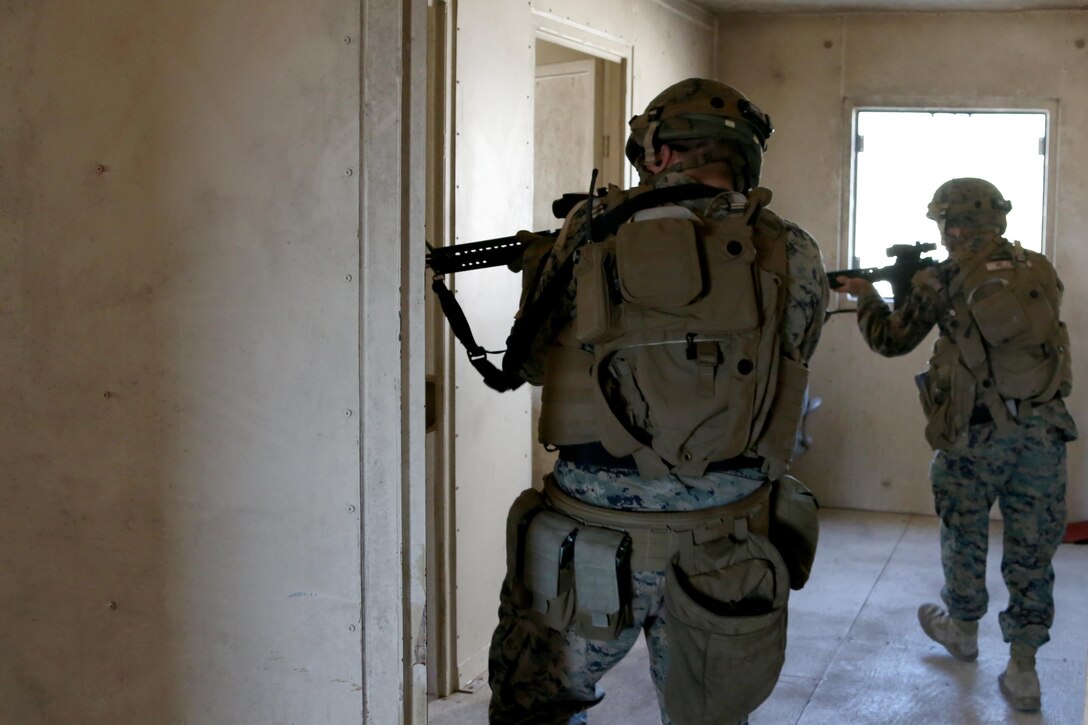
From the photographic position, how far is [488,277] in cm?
350

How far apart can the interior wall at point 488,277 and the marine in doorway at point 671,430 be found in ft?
3.30

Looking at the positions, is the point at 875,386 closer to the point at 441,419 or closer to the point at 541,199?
the point at 541,199

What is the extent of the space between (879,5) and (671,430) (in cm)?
430

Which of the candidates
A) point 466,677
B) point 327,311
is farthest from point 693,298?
point 466,677

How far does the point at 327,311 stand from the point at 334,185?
0.22 metres

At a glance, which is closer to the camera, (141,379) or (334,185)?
(334,185)

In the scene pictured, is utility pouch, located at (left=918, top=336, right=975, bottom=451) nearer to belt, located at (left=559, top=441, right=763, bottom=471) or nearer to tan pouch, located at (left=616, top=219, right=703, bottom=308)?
belt, located at (left=559, top=441, right=763, bottom=471)

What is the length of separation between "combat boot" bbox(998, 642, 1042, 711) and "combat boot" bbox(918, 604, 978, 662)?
29 cm

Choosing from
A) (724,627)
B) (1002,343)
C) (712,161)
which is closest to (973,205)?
(1002,343)

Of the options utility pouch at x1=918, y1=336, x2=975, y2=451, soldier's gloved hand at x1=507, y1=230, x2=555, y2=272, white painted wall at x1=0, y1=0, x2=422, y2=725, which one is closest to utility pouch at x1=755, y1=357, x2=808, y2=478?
soldier's gloved hand at x1=507, y1=230, x2=555, y2=272

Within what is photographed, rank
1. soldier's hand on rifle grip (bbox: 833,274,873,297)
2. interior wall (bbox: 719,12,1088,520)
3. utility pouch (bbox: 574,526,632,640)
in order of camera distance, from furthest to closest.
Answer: interior wall (bbox: 719,12,1088,520), soldier's hand on rifle grip (bbox: 833,274,873,297), utility pouch (bbox: 574,526,632,640)

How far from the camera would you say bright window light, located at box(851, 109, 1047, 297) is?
576 centimetres

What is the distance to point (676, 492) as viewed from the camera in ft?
7.39

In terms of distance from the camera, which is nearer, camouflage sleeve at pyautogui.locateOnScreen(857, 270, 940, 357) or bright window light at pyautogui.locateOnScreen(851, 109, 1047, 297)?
camouflage sleeve at pyautogui.locateOnScreen(857, 270, 940, 357)
